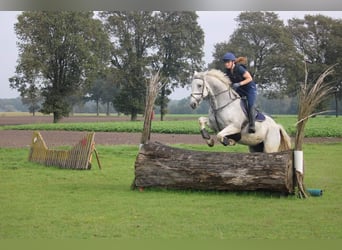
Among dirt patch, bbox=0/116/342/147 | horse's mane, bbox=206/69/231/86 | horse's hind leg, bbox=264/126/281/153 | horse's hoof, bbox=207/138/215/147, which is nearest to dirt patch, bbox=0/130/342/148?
dirt patch, bbox=0/116/342/147

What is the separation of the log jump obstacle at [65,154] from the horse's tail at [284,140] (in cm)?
185

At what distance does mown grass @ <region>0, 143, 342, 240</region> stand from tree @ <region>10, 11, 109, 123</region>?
631mm

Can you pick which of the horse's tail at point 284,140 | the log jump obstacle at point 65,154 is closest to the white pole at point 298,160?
the horse's tail at point 284,140

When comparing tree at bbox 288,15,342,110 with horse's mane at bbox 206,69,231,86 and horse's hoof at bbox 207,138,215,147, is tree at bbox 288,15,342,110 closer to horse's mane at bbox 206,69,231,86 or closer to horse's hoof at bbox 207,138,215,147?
horse's mane at bbox 206,69,231,86

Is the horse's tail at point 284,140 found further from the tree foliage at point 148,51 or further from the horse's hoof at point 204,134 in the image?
the tree foliage at point 148,51


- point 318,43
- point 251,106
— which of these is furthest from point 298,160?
point 318,43

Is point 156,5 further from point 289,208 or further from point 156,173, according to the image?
point 289,208

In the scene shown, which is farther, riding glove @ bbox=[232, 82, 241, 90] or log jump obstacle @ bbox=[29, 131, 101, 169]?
log jump obstacle @ bbox=[29, 131, 101, 169]

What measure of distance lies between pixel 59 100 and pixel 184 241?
A: 2.26 meters

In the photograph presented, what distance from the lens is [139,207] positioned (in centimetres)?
489

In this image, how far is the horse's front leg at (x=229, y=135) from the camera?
523 centimetres

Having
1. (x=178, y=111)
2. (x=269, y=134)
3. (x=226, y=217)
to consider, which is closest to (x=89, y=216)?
(x=226, y=217)

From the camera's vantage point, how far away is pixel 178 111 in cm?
562

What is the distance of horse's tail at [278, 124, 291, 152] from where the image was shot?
5.43m
